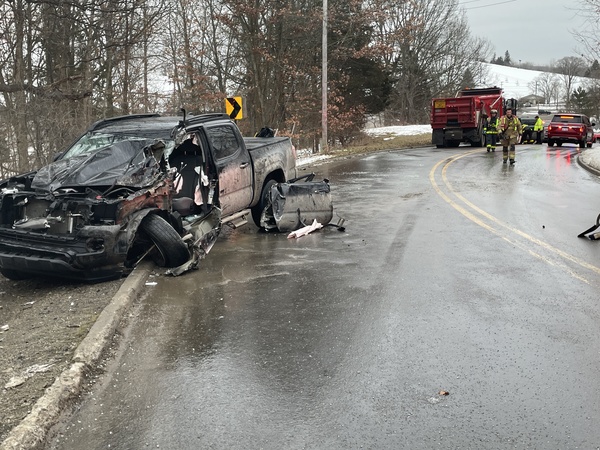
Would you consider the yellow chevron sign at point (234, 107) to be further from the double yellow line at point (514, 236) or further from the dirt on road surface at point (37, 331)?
the dirt on road surface at point (37, 331)

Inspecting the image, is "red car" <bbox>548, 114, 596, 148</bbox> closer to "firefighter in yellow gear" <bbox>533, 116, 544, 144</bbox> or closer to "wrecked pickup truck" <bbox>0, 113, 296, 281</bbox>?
"firefighter in yellow gear" <bbox>533, 116, 544, 144</bbox>

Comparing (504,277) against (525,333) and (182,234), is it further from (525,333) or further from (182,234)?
(182,234)

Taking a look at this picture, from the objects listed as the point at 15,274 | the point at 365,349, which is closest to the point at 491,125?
the point at 15,274

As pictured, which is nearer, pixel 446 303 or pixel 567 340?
pixel 567 340

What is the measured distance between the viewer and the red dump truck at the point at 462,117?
2858cm

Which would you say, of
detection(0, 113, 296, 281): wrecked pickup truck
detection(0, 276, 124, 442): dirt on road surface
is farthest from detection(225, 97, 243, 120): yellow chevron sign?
detection(0, 276, 124, 442): dirt on road surface

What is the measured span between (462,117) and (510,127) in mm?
9491

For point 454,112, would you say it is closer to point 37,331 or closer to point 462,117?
point 462,117

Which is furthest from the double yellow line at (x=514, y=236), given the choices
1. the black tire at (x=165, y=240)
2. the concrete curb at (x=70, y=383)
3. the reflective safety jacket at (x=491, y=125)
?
the reflective safety jacket at (x=491, y=125)

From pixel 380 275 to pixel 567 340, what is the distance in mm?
2392

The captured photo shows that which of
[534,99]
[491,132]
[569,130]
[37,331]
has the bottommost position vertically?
[37,331]

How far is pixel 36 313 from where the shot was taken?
5738 mm

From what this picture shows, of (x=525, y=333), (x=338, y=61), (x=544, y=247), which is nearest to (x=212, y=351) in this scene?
(x=525, y=333)

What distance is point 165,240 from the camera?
6805 mm
